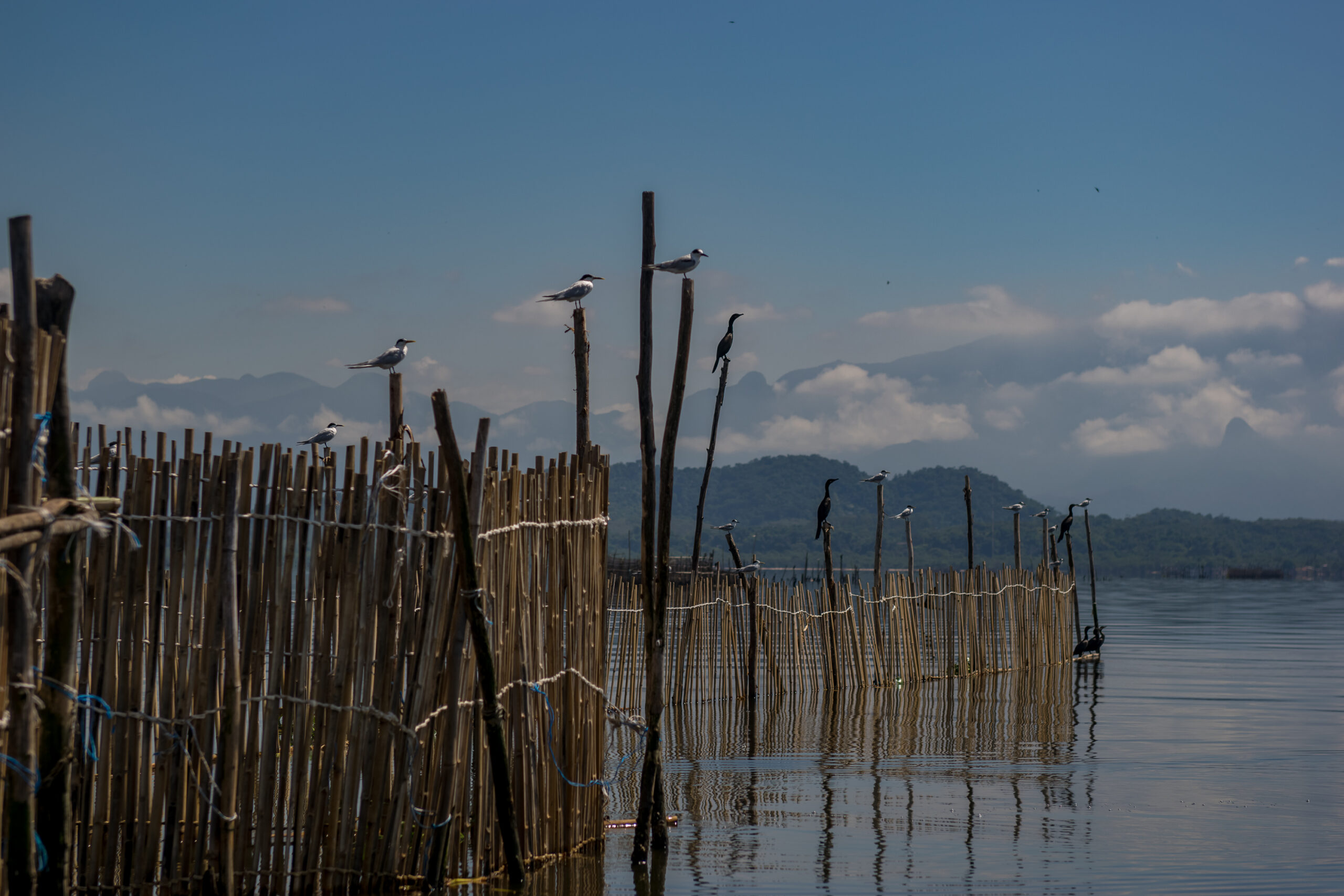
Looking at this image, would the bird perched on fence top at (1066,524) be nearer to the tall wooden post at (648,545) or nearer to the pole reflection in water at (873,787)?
the pole reflection in water at (873,787)

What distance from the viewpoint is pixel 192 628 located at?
15.2 feet

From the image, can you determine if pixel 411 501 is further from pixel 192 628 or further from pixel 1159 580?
pixel 1159 580

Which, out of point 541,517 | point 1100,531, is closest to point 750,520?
point 1100,531

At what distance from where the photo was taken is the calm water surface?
6.24m

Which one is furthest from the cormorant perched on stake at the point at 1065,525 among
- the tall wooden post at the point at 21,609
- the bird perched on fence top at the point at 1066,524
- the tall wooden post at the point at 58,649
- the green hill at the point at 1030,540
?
the green hill at the point at 1030,540

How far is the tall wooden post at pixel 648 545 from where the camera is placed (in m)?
5.85

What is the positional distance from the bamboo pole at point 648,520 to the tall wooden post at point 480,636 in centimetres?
89

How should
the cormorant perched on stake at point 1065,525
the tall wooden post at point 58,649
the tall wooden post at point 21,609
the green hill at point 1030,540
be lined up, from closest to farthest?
the tall wooden post at point 21,609
the tall wooden post at point 58,649
the cormorant perched on stake at point 1065,525
the green hill at point 1030,540

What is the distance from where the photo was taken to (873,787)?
8617mm

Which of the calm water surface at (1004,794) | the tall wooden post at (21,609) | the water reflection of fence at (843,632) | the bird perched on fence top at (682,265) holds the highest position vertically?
the bird perched on fence top at (682,265)

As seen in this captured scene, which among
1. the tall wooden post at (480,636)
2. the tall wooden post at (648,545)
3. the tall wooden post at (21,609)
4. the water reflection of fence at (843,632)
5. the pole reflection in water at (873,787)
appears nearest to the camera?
the tall wooden post at (21,609)

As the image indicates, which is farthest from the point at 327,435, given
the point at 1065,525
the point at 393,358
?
the point at 1065,525

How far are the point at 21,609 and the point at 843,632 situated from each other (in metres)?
11.5

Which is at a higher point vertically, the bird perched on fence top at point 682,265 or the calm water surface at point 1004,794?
the bird perched on fence top at point 682,265
